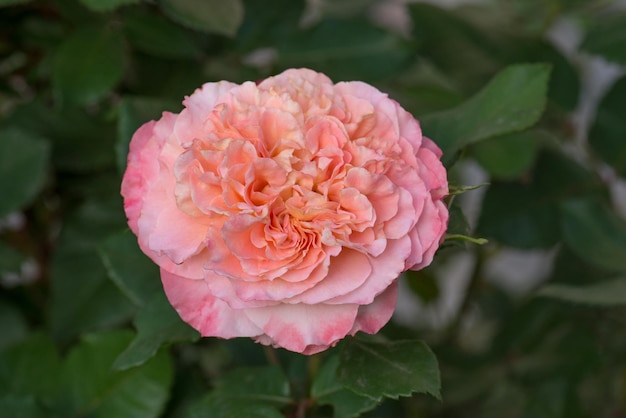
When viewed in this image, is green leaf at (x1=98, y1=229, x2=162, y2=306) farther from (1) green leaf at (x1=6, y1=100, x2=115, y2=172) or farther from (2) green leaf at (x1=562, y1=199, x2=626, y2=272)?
(2) green leaf at (x1=562, y1=199, x2=626, y2=272)

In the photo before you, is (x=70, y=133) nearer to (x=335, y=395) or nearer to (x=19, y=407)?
(x=19, y=407)

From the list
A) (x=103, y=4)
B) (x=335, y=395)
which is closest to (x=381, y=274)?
(x=335, y=395)

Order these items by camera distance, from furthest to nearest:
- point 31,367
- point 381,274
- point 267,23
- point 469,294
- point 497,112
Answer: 1. point 469,294
2. point 267,23
3. point 31,367
4. point 497,112
5. point 381,274

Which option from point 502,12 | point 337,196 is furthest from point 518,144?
point 337,196

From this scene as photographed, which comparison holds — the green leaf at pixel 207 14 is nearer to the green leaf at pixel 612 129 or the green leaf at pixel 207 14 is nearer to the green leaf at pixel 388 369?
the green leaf at pixel 388 369

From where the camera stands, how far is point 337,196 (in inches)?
14.7

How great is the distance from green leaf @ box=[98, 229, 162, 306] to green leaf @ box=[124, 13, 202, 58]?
0.59ft

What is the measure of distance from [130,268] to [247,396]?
0.36 feet

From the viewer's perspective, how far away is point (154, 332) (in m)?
0.44

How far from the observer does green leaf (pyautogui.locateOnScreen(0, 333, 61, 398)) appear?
1.92 feet

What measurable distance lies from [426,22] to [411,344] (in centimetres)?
41

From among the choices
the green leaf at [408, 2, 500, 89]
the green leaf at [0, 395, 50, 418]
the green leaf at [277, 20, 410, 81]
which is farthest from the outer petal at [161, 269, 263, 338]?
the green leaf at [408, 2, 500, 89]

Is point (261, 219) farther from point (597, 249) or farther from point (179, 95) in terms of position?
point (597, 249)

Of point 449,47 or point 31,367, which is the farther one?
point 449,47
